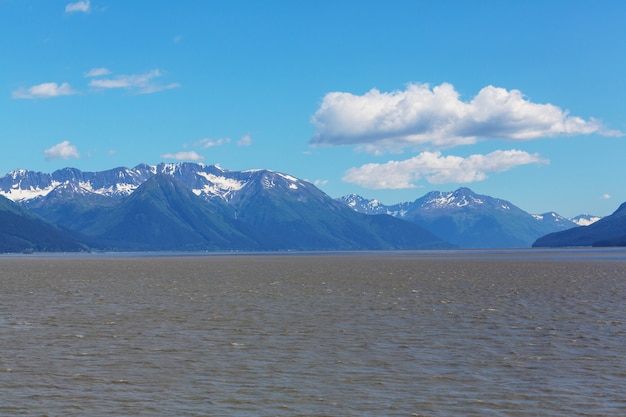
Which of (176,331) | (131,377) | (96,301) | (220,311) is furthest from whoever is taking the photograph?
(96,301)

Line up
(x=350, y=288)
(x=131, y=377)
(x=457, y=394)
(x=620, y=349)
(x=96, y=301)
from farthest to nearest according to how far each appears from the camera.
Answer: (x=350, y=288), (x=96, y=301), (x=620, y=349), (x=131, y=377), (x=457, y=394)

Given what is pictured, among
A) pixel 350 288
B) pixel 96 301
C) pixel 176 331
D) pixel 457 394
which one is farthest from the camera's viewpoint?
pixel 350 288

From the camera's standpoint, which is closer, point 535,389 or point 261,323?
point 535,389

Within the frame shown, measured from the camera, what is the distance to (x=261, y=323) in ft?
150

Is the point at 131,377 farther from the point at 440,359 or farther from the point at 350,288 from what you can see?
the point at 350,288

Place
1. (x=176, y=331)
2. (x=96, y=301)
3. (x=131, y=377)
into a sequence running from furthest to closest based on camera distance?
1. (x=96, y=301)
2. (x=176, y=331)
3. (x=131, y=377)

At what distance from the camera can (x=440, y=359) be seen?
32.0 metres

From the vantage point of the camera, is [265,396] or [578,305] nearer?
[265,396]

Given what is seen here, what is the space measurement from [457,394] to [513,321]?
72.5ft

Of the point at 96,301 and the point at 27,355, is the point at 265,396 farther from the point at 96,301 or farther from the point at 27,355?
the point at 96,301

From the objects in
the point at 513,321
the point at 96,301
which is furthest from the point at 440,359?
the point at 96,301

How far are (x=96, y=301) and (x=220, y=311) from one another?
1525cm

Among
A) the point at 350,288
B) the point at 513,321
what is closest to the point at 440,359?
the point at 513,321

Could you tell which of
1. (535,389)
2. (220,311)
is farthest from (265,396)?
(220,311)
